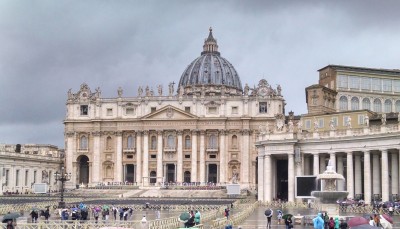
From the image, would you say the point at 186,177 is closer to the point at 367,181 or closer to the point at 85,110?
the point at 85,110

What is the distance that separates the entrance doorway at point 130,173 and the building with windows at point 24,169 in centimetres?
1433

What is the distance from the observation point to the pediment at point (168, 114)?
122 metres

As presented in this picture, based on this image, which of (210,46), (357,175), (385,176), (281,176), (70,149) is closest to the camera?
(385,176)

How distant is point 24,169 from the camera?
113938mm

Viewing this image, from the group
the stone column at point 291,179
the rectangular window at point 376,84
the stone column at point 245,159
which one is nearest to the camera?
the stone column at point 291,179

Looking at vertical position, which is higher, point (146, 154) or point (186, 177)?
point (146, 154)

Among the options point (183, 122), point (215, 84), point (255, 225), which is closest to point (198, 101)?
point (183, 122)

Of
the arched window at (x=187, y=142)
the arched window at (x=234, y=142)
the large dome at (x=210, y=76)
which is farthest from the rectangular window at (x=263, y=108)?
the large dome at (x=210, y=76)

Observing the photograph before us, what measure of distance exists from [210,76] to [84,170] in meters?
43.7

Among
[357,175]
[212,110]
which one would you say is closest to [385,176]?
[357,175]

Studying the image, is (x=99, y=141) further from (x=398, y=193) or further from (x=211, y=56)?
(x=398, y=193)

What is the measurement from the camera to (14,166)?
359ft

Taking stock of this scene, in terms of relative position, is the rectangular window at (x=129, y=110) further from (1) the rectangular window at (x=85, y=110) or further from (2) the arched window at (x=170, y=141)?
(2) the arched window at (x=170, y=141)

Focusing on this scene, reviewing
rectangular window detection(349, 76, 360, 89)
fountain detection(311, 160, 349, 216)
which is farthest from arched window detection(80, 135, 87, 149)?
fountain detection(311, 160, 349, 216)
